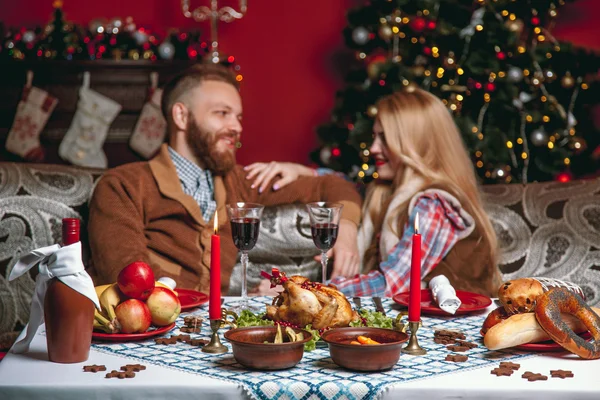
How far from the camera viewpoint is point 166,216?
310cm

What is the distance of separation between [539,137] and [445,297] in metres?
2.74

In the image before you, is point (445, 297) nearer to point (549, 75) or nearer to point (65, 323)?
point (65, 323)

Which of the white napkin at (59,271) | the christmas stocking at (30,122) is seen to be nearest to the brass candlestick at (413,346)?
the white napkin at (59,271)

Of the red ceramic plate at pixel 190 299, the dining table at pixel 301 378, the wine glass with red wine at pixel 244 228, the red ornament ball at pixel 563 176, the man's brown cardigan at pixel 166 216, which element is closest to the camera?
the dining table at pixel 301 378

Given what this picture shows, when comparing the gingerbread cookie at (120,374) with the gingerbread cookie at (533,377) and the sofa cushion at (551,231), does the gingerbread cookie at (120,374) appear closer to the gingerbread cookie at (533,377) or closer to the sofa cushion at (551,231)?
the gingerbread cookie at (533,377)

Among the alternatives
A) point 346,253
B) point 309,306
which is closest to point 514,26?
point 346,253

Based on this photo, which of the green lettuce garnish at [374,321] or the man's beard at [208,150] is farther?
the man's beard at [208,150]

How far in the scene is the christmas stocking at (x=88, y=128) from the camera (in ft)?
17.9

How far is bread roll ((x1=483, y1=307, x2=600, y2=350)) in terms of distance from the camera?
1642 millimetres

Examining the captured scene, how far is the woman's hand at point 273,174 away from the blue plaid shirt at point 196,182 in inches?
7.0

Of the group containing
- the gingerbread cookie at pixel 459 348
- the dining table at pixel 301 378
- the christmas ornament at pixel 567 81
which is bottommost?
the dining table at pixel 301 378

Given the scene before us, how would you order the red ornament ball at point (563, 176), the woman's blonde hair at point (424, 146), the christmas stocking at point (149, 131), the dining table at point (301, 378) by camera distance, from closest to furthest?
the dining table at point (301, 378)
the woman's blonde hair at point (424, 146)
the red ornament ball at point (563, 176)
the christmas stocking at point (149, 131)

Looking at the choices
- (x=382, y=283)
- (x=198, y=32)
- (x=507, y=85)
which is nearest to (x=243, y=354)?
(x=382, y=283)

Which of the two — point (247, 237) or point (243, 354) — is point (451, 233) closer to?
point (247, 237)
